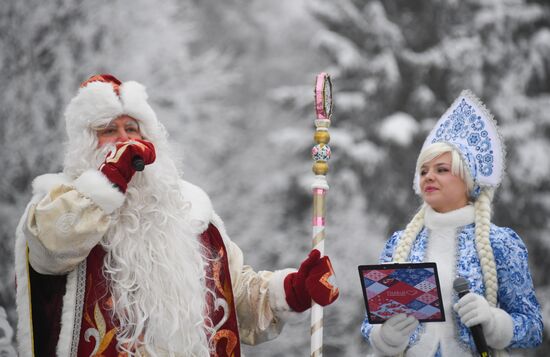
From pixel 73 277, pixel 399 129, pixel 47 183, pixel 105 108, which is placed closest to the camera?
pixel 73 277

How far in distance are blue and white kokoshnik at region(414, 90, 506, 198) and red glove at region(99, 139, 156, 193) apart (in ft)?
4.30

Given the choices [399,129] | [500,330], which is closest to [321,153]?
[500,330]

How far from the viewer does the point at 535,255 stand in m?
6.71

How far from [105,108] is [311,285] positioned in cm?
120

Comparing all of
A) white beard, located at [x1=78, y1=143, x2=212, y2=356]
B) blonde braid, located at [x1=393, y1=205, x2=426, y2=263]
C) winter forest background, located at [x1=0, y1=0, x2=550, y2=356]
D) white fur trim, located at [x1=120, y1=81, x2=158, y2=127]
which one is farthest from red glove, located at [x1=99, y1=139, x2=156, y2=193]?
winter forest background, located at [x1=0, y1=0, x2=550, y2=356]

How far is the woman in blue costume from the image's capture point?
10.1 ft

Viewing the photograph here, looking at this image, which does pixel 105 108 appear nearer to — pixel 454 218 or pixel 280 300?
pixel 280 300

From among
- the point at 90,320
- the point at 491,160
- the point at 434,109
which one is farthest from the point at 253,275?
the point at 434,109

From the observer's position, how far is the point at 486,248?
10.5 feet

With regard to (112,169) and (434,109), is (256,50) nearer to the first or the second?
(434,109)

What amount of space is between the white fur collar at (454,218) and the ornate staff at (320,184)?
0.54m

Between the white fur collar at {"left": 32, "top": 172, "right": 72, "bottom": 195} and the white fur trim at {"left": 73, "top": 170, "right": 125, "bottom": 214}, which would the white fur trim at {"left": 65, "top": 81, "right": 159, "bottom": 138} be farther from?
the white fur trim at {"left": 73, "top": 170, "right": 125, "bottom": 214}

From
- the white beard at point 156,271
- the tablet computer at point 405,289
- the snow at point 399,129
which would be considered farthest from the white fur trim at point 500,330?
the snow at point 399,129

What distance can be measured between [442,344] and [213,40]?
4.37m
